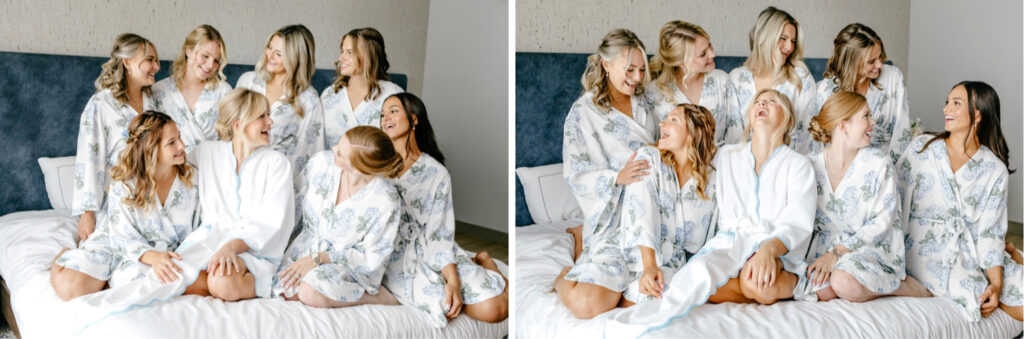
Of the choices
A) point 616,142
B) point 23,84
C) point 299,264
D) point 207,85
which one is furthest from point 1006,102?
point 23,84

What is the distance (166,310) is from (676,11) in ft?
4.78

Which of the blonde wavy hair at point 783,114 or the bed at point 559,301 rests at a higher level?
the blonde wavy hair at point 783,114

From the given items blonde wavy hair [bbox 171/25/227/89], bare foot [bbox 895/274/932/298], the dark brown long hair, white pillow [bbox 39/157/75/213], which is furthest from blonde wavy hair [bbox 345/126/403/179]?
the dark brown long hair

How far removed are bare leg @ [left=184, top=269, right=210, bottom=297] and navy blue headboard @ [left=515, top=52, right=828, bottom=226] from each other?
85 cm

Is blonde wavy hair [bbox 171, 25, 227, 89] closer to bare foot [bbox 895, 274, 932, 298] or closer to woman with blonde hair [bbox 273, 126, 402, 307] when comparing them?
woman with blonde hair [bbox 273, 126, 402, 307]

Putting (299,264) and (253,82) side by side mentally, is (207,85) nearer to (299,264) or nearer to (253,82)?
(253,82)

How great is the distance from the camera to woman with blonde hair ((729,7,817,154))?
72.9 inches

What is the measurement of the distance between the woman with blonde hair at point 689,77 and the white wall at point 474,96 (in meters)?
0.44

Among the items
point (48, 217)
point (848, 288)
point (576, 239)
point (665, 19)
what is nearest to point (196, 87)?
→ point (48, 217)

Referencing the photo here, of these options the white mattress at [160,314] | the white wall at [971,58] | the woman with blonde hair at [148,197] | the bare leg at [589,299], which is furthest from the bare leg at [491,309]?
the white wall at [971,58]

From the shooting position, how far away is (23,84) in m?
1.70

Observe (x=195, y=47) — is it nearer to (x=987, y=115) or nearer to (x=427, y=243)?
(x=427, y=243)

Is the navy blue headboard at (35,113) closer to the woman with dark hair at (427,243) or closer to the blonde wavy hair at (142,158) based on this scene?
the blonde wavy hair at (142,158)

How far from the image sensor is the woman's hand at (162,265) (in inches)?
65.6
